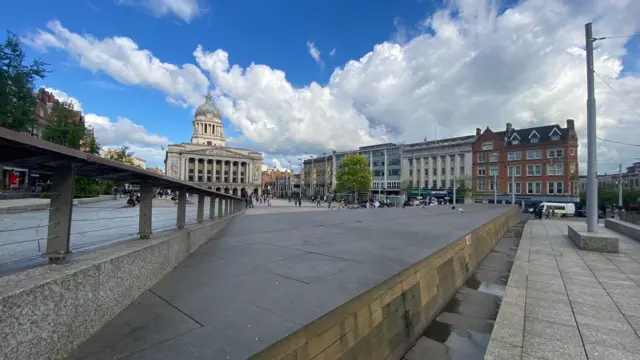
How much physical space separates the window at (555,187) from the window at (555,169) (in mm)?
1663

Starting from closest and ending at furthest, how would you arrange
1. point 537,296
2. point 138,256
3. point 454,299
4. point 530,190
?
point 138,256 < point 537,296 < point 454,299 < point 530,190

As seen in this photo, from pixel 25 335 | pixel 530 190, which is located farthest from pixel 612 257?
pixel 530 190

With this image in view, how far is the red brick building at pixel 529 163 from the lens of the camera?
53.4 m

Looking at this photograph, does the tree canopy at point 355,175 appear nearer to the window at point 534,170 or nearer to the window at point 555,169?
the window at point 534,170

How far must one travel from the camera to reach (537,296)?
542 cm

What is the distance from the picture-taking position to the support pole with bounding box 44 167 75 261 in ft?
8.06

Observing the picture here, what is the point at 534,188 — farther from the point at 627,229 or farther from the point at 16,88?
the point at 16,88

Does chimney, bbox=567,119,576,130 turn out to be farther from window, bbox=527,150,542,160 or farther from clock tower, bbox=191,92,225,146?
clock tower, bbox=191,92,225,146

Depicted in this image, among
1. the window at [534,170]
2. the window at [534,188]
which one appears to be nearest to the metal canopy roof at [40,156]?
the window at [534,188]

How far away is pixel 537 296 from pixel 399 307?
3151 millimetres

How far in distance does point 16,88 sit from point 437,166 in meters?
72.0

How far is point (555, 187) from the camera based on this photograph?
53719mm

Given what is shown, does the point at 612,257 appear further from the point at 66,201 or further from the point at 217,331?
the point at 66,201

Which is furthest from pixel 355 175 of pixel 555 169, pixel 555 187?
pixel 555 169
